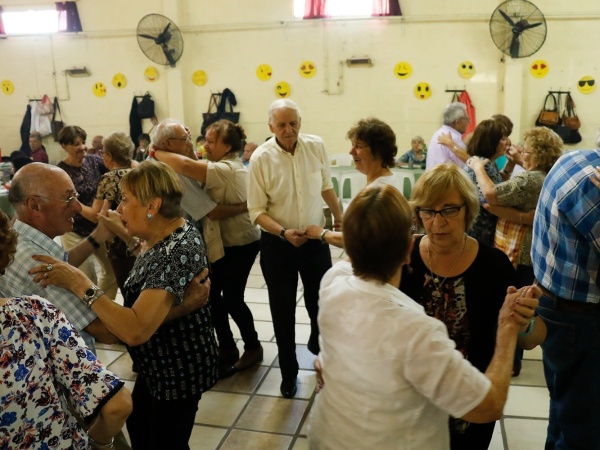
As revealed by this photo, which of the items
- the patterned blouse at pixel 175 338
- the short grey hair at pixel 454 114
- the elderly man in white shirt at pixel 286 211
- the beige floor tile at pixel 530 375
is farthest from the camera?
the short grey hair at pixel 454 114

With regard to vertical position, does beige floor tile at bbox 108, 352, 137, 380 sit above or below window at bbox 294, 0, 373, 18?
below

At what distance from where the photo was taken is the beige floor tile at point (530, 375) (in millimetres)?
3152

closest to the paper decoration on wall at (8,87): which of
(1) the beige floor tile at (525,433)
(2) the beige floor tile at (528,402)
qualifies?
(2) the beige floor tile at (528,402)

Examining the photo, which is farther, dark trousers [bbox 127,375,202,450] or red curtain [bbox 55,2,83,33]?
red curtain [bbox 55,2,83,33]

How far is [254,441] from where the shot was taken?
8.73 ft

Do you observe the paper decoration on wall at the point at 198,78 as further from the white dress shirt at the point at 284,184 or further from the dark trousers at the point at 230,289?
the white dress shirt at the point at 284,184

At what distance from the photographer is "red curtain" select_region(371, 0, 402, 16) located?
838 centimetres

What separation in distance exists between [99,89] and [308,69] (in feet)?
12.9

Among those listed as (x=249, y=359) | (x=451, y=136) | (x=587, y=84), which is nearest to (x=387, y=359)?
(x=249, y=359)

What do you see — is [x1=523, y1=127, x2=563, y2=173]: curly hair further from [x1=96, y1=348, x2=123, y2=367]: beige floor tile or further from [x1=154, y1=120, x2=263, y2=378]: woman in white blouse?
[x1=96, y1=348, x2=123, y2=367]: beige floor tile

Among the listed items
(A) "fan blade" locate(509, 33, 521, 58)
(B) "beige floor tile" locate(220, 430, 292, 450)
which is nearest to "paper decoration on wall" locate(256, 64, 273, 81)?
(A) "fan blade" locate(509, 33, 521, 58)

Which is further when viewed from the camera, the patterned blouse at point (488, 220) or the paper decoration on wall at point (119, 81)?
the paper decoration on wall at point (119, 81)

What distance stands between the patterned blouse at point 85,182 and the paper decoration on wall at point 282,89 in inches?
213

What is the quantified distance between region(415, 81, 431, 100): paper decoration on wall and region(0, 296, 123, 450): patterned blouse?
8.10m
